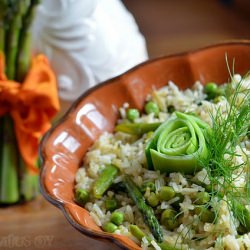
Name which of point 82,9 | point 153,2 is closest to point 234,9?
point 153,2

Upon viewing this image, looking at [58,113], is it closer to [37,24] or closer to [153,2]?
[37,24]

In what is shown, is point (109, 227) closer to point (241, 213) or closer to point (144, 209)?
point (144, 209)

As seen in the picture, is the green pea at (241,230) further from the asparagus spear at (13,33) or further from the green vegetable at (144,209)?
the asparagus spear at (13,33)

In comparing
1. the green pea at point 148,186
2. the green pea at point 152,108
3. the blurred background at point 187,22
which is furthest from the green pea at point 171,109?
the blurred background at point 187,22

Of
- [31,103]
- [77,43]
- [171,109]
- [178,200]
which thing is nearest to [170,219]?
[178,200]

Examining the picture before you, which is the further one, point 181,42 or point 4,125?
point 181,42

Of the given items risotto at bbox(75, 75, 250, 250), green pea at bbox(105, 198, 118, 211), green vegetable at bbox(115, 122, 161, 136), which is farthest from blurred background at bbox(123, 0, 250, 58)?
green pea at bbox(105, 198, 118, 211)
